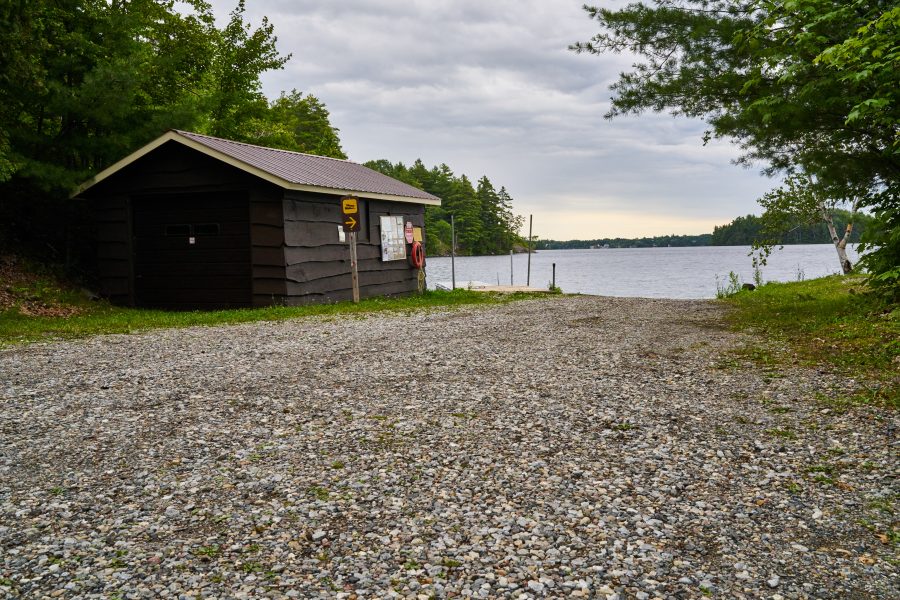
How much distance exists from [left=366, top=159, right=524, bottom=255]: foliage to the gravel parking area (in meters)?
79.3

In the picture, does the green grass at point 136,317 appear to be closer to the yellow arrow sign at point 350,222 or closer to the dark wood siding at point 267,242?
the dark wood siding at point 267,242

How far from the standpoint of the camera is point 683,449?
15.7 ft

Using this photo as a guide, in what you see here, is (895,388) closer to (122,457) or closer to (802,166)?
(802,166)

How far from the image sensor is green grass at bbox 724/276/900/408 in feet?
21.5

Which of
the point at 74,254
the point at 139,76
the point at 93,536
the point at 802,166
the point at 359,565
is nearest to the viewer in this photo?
the point at 359,565

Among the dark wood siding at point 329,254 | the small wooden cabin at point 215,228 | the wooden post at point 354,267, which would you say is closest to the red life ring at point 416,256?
the dark wood siding at point 329,254

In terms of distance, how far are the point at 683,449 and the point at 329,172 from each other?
15421 mm

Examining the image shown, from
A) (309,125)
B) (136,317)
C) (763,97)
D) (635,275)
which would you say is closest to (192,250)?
(136,317)

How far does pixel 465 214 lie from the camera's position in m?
89.5

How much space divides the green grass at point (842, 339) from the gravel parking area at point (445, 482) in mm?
421

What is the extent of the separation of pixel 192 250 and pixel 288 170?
310 centimetres

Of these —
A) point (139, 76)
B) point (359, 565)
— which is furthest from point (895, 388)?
point (139, 76)

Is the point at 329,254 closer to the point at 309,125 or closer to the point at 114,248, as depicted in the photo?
the point at 114,248

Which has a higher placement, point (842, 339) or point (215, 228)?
point (215, 228)
